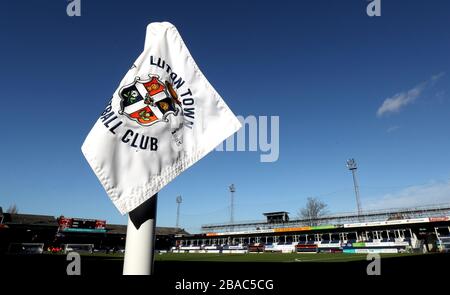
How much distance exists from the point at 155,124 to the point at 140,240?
0.72 meters

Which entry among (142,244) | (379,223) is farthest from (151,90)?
(379,223)

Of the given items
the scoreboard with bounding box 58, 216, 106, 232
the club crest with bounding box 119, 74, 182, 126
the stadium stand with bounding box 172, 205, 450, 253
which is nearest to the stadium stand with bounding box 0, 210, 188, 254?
the scoreboard with bounding box 58, 216, 106, 232

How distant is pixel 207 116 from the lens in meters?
2.09

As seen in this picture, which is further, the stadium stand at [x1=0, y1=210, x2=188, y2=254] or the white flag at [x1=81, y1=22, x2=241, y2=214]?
the stadium stand at [x1=0, y1=210, x2=188, y2=254]

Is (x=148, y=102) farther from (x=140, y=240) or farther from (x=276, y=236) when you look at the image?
(x=276, y=236)

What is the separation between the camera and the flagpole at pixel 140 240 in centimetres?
175

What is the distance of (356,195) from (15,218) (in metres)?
70.5

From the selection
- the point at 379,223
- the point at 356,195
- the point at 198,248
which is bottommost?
the point at 198,248

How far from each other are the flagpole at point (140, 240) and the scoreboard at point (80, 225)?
69.9 meters

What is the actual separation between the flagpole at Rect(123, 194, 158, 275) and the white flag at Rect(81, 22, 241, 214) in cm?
8

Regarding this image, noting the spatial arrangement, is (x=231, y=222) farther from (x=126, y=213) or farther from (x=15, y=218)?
(x=126, y=213)

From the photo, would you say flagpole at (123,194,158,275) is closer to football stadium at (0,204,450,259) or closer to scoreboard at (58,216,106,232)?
football stadium at (0,204,450,259)

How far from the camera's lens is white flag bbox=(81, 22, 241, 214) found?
5.89 ft
